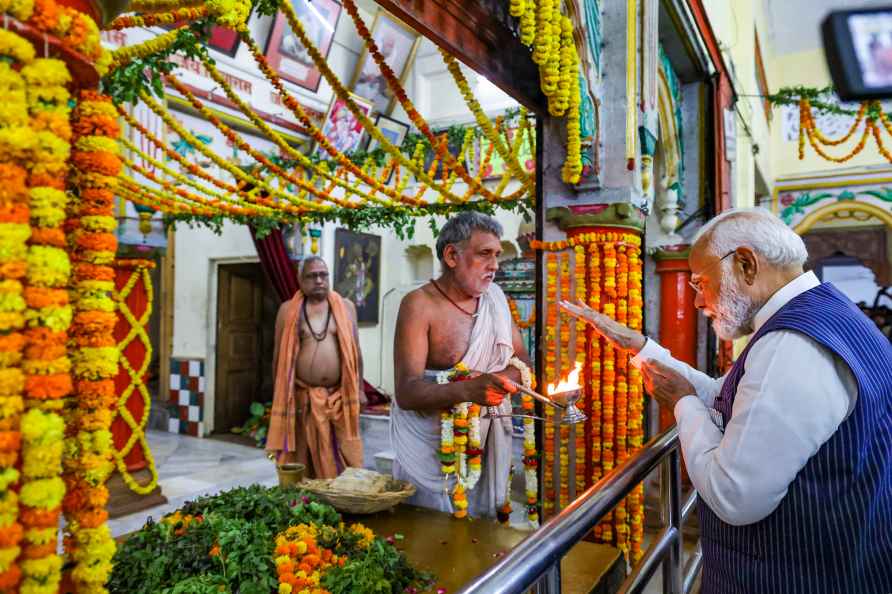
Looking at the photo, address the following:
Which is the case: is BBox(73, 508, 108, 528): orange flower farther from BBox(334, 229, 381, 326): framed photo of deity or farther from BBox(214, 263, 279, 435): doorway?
BBox(334, 229, 381, 326): framed photo of deity

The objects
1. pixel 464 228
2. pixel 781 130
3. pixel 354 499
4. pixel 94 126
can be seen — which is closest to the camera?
pixel 94 126

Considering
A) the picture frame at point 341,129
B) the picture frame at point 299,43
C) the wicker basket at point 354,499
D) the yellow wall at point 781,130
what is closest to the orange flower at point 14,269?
the wicker basket at point 354,499

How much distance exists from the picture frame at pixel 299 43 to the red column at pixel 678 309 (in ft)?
20.3

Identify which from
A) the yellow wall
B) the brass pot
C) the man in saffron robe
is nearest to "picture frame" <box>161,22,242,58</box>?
the man in saffron robe

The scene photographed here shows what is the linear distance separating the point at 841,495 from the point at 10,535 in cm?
164

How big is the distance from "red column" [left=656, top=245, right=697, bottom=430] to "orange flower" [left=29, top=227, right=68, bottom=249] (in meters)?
5.66

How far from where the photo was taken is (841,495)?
142 cm

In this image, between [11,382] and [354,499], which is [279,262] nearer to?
[354,499]

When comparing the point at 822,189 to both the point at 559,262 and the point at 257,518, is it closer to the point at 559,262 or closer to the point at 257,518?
the point at 559,262

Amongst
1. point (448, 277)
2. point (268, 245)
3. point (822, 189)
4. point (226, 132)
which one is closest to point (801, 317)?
point (448, 277)

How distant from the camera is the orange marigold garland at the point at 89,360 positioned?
0.94 meters

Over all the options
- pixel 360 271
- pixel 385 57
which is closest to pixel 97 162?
A: pixel 360 271

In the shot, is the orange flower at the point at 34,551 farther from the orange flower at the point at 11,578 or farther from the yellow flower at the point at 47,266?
the yellow flower at the point at 47,266

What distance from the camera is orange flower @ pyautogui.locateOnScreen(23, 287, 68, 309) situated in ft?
2.74
